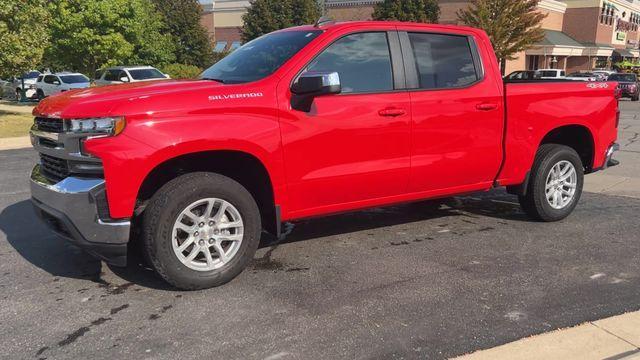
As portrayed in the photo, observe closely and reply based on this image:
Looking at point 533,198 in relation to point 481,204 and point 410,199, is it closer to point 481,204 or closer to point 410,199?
point 481,204

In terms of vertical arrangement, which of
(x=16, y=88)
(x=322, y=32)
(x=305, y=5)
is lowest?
(x=16, y=88)

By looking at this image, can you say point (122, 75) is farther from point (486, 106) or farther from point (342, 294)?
point (342, 294)

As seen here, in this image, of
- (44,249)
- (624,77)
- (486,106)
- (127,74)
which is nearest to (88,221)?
(44,249)

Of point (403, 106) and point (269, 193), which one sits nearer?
point (269, 193)

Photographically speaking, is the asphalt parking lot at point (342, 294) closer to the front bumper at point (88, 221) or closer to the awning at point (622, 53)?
the front bumper at point (88, 221)

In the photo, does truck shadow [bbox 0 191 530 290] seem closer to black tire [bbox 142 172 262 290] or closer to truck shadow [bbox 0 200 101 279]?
truck shadow [bbox 0 200 101 279]

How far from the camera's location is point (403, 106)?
4586 mm

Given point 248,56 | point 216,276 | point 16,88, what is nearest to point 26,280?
point 216,276

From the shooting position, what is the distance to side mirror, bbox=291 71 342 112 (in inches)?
154

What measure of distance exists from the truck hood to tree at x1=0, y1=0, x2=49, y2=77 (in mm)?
13603

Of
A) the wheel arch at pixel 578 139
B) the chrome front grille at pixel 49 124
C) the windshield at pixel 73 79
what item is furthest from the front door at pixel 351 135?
the windshield at pixel 73 79

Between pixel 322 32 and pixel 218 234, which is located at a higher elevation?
pixel 322 32

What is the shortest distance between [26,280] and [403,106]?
3.28 meters

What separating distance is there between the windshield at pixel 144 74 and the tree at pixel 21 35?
6.51 metres
